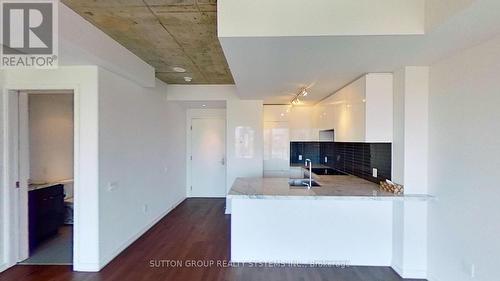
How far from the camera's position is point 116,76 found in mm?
3957

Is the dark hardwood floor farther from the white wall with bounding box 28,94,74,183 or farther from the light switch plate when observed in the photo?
the white wall with bounding box 28,94,74,183

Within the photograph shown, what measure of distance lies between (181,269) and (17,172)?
234cm

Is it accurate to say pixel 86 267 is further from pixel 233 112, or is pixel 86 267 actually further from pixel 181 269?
pixel 233 112

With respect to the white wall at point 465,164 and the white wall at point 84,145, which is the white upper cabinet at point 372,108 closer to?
the white wall at point 465,164

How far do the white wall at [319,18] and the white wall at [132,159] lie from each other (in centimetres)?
210

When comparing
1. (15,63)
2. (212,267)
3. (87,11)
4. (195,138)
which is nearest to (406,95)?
(212,267)

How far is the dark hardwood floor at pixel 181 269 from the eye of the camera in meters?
3.28

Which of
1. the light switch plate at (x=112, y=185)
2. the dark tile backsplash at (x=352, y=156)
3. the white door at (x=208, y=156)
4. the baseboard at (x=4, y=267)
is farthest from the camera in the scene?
the white door at (x=208, y=156)

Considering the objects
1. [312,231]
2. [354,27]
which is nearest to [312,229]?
[312,231]

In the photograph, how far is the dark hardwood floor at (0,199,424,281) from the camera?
3.28m

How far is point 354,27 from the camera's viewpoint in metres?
2.24

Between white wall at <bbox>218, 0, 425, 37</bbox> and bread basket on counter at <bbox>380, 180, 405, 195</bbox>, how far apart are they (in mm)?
1738

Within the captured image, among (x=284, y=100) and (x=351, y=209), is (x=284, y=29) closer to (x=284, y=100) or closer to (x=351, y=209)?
(x=351, y=209)

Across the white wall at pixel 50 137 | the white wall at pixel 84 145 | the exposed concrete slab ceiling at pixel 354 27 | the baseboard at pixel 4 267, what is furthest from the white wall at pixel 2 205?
the exposed concrete slab ceiling at pixel 354 27
